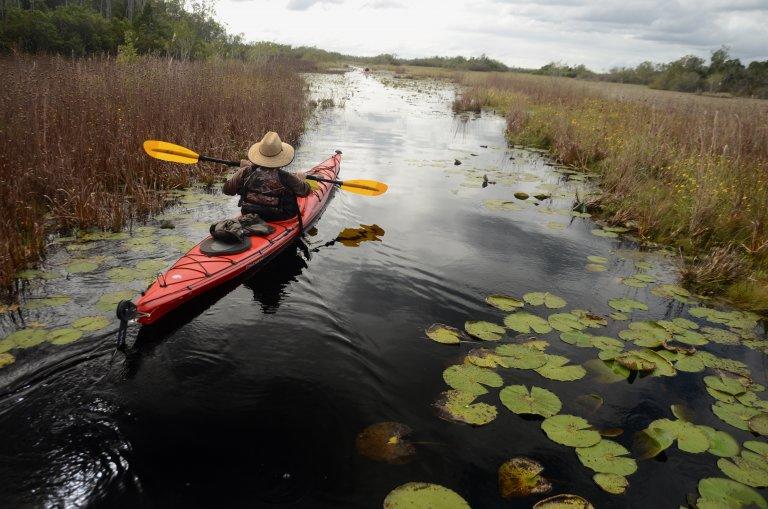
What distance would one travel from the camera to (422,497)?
229 cm

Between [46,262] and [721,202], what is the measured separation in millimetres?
8836

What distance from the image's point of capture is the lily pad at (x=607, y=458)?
8.48 feet

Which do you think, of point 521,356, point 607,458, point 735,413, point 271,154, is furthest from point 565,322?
point 271,154

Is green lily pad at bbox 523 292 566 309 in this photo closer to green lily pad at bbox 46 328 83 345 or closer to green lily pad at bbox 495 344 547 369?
green lily pad at bbox 495 344 547 369

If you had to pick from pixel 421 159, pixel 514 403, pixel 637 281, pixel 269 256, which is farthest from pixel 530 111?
pixel 514 403

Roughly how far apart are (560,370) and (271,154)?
153 inches

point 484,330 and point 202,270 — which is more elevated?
point 202,270

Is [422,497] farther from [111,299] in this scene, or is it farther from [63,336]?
[111,299]

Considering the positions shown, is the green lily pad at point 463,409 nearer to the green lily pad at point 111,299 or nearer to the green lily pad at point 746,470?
the green lily pad at point 746,470

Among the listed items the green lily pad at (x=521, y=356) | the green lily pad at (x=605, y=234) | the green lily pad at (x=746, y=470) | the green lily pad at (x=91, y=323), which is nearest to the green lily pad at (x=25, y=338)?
the green lily pad at (x=91, y=323)

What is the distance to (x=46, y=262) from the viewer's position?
4559 millimetres

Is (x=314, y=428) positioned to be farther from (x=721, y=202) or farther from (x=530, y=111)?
(x=530, y=111)

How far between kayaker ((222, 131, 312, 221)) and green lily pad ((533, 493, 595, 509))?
4.19 meters

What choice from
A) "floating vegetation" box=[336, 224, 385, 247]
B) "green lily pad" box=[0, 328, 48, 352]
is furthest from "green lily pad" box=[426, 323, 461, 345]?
"green lily pad" box=[0, 328, 48, 352]
